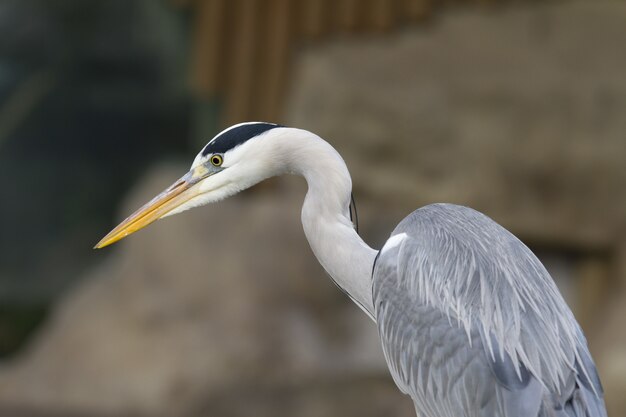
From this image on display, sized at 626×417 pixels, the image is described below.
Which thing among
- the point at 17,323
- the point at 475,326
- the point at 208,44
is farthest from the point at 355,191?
the point at 475,326

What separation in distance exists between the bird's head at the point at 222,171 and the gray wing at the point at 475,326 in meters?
0.41

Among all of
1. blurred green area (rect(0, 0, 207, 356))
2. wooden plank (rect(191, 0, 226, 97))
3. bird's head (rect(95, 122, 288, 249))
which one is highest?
bird's head (rect(95, 122, 288, 249))

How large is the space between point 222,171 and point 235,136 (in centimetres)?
10

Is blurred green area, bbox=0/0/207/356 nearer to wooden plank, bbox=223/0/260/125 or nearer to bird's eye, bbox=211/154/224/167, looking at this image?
wooden plank, bbox=223/0/260/125

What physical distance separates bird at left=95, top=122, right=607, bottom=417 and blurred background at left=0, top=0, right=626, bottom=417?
3.14m

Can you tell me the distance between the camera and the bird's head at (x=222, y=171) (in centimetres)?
339

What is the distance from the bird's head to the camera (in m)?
3.39

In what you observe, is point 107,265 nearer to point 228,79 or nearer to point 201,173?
point 228,79

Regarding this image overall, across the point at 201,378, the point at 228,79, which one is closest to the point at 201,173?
the point at 201,378

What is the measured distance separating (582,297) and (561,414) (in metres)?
4.19

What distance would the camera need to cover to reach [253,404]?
657 cm

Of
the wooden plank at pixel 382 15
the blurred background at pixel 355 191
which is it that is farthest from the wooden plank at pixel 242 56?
the wooden plank at pixel 382 15

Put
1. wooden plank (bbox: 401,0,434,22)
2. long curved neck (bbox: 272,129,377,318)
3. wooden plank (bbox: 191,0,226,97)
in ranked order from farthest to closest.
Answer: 1. wooden plank (bbox: 191,0,226,97)
2. wooden plank (bbox: 401,0,434,22)
3. long curved neck (bbox: 272,129,377,318)

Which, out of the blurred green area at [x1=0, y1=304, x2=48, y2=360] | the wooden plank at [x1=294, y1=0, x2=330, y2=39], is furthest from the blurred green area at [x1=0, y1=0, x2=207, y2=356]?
the wooden plank at [x1=294, y1=0, x2=330, y2=39]
